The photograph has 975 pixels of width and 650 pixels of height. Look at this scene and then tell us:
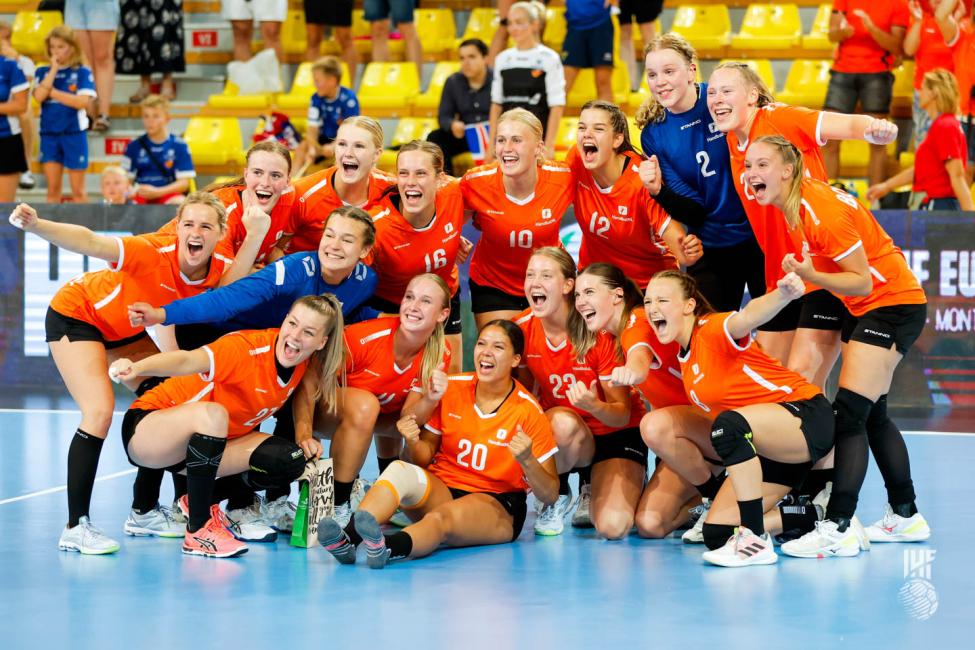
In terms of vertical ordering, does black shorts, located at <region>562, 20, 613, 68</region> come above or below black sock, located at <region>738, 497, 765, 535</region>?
above

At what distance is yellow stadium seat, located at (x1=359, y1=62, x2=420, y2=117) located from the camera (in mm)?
13898

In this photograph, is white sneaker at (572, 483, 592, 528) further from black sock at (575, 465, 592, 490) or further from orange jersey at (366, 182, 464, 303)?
orange jersey at (366, 182, 464, 303)

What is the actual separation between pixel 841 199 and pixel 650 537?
185 cm

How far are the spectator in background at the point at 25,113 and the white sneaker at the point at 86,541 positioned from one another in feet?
25.9

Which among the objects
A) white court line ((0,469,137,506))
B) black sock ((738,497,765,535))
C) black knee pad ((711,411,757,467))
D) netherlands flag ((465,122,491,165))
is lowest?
white court line ((0,469,137,506))

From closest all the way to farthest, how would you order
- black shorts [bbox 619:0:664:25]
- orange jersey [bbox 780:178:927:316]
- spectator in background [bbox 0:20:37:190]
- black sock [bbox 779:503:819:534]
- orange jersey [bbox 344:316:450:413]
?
orange jersey [bbox 780:178:927:316] < black sock [bbox 779:503:819:534] < orange jersey [bbox 344:316:450:413] < black shorts [bbox 619:0:664:25] < spectator in background [bbox 0:20:37:190]

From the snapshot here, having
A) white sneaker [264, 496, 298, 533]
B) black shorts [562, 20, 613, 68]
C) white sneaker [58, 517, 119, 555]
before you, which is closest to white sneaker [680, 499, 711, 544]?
white sneaker [264, 496, 298, 533]

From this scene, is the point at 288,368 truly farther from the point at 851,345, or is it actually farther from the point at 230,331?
the point at 851,345

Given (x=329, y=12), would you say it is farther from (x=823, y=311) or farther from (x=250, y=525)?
(x=823, y=311)

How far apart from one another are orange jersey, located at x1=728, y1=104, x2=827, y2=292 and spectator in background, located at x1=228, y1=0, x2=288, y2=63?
355 inches

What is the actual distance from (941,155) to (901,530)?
5.00 m

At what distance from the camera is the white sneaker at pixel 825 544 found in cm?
584

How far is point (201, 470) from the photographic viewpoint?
584cm

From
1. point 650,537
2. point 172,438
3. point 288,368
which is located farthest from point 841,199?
point 172,438
